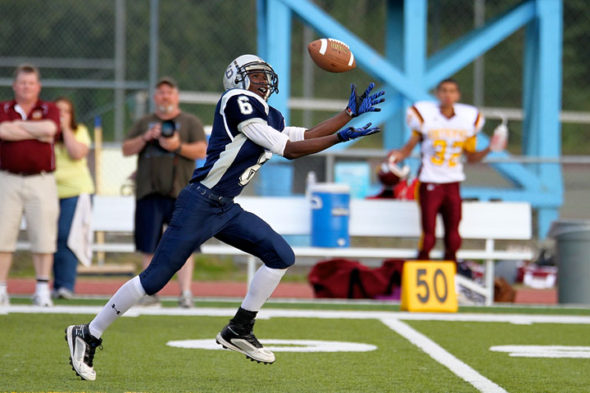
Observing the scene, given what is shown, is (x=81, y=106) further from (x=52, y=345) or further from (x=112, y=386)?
(x=112, y=386)

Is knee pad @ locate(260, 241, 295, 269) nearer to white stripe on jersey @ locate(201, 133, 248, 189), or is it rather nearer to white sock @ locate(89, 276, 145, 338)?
white stripe on jersey @ locate(201, 133, 248, 189)

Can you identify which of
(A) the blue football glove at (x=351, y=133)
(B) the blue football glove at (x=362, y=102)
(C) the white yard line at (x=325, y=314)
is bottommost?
(C) the white yard line at (x=325, y=314)

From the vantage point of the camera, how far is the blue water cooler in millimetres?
11156

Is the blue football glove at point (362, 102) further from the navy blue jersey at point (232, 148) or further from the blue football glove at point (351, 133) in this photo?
the navy blue jersey at point (232, 148)

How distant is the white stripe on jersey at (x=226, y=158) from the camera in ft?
19.6

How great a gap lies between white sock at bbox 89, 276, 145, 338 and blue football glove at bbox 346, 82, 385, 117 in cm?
140

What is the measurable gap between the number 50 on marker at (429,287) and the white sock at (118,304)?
4295mm

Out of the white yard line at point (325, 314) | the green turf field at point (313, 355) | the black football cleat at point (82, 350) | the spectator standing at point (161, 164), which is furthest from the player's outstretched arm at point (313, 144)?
the spectator standing at point (161, 164)

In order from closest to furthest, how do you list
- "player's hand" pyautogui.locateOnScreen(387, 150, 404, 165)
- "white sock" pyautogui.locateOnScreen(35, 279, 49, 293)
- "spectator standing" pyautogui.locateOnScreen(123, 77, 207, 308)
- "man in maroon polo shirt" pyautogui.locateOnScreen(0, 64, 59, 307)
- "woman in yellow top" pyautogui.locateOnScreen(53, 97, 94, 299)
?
"man in maroon polo shirt" pyautogui.locateOnScreen(0, 64, 59, 307) < "white sock" pyautogui.locateOnScreen(35, 279, 49, 293) < "spectator standing" pyautogui.locateOnScreen(123, 77, 207, 308) < "woman in yellow top" pyautogui.locateOnScreen(53, 97, 94, 299) < "player's hand" pyautogui.locateOnScreen(387, 150, 404, 165)

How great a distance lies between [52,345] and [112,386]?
63.9 inches

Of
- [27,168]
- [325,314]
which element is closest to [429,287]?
[325,314]

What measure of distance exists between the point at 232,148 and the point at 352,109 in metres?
0.67

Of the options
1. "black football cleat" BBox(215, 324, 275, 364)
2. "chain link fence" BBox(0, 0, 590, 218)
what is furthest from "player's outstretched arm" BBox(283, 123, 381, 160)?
"chain link fence" BBox(0, 0, 590, 218)

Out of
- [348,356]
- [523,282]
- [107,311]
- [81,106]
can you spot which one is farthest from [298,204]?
[81,106]
